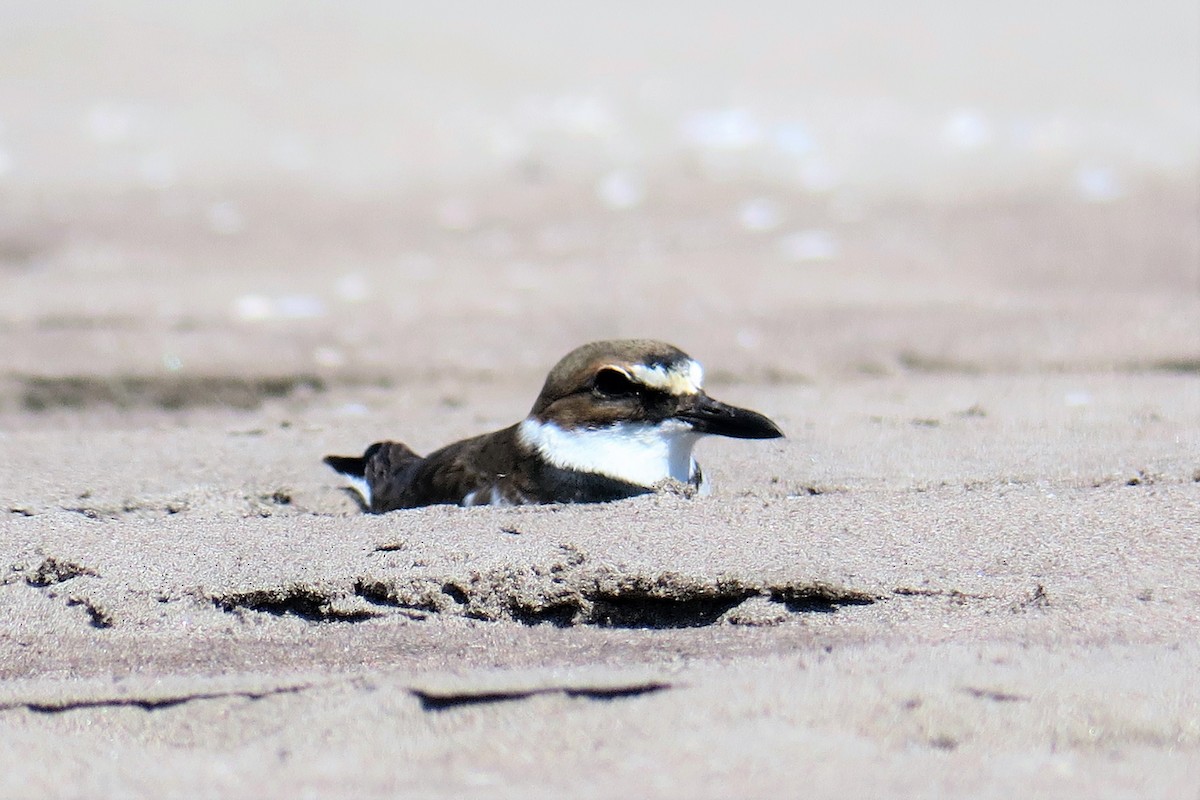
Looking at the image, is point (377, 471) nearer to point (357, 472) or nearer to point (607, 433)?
point (357, 472)

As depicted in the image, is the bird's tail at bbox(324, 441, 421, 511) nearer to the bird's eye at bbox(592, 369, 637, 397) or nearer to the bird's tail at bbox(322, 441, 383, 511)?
the bird's tail at bbox(322, 441, 383, 511)

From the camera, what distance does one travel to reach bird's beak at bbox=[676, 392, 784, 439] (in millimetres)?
3969

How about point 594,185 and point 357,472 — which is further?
point 594,185

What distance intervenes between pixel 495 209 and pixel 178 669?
6.93m

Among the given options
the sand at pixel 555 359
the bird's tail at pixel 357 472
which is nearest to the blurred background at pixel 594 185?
the sand at pixel 555 359

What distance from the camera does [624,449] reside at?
13.3 feet

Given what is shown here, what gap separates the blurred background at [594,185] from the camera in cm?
714

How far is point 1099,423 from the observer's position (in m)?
4.89

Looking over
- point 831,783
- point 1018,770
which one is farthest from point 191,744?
point 1018,770

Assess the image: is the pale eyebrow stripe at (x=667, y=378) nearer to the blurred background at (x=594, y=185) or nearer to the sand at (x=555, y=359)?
the sand at (x=555, y=359)

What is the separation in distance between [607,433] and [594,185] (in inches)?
238

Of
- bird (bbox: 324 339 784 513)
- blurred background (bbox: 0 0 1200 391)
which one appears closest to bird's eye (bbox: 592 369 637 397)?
bird (bbox: 324 339 784 513)

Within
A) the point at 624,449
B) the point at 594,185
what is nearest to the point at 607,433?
the point at 624,449

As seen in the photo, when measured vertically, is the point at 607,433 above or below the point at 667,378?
below
